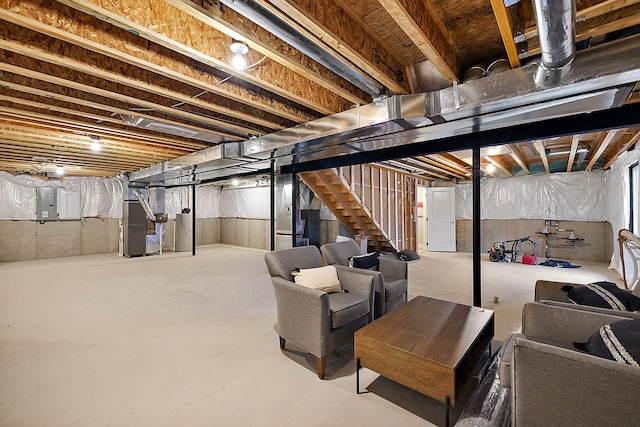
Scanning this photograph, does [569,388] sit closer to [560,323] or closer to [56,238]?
[560,323]

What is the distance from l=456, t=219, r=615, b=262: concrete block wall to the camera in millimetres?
6168

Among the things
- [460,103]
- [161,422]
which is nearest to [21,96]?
[161,422]

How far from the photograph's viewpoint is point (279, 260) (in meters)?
2.60

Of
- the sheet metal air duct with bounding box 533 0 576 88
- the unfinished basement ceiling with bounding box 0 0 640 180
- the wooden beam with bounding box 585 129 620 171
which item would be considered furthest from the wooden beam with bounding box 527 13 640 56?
the wooden beam with bounding box 585 129 620 171

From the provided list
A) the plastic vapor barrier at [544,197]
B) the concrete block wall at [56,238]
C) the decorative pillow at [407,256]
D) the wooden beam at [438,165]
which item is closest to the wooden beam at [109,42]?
the wooden beam at [438,165]

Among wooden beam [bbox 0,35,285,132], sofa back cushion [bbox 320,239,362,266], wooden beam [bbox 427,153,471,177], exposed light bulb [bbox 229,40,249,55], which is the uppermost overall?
exposed light bulb [bbox 229,40,249,55]

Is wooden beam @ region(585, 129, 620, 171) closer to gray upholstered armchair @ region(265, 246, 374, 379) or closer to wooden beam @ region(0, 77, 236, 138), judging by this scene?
gray upholstered armchair @ region(265, 246, 374, 379)

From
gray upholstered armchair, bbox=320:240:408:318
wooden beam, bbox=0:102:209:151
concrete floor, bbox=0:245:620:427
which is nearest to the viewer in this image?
concrete floor, bbox=0:245:620:427

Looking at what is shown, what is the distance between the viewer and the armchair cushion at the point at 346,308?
2102 millimetres

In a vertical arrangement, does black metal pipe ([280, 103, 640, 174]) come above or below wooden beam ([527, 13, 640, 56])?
below

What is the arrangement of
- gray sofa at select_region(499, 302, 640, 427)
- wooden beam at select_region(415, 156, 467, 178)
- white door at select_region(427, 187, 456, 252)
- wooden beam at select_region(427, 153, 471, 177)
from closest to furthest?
1. gray sofa at select_region(499, 302, 640, 427)
2. wooden beam at select_region(427, 153, 471, 177)
3. wooden beam at select_region(415, 156, 467, 178)
4. white door at select_region(427, 187, 456, 252)

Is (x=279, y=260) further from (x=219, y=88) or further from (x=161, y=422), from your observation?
(x=219, y=88)

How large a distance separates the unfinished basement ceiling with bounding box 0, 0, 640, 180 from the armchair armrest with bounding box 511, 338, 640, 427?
58.6 inches

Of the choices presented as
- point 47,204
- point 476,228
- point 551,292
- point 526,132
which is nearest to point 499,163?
point 526,132
